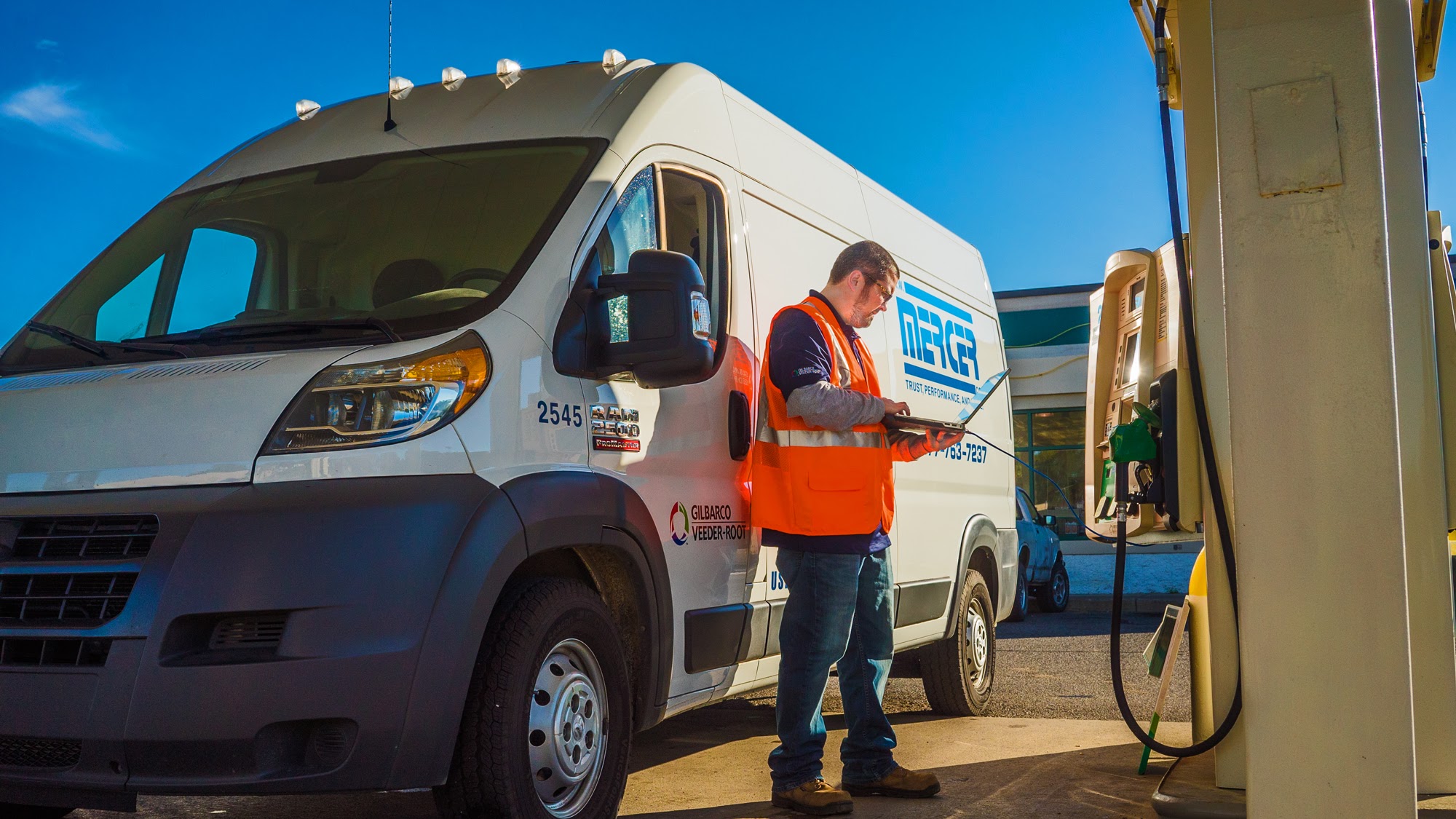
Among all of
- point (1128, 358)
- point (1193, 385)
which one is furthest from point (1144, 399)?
point (1193, 385)

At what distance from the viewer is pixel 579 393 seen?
3637 millimetres

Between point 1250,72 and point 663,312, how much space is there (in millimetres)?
1637

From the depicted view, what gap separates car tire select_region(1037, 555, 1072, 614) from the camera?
49.2 feet

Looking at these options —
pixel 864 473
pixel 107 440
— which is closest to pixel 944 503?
pixel 864 473

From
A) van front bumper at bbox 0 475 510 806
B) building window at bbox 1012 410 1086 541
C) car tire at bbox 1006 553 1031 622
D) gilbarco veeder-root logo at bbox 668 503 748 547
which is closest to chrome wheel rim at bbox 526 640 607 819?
van front bumper at bbox 0 475 510 806

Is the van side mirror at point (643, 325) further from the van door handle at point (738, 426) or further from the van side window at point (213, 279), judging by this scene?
the van side window at point (213, 279)

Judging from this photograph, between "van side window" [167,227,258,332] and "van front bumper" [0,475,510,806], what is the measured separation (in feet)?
3.11

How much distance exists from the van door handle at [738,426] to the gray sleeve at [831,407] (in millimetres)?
267

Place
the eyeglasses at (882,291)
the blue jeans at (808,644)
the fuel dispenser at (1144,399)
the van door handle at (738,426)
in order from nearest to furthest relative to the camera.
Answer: the fuel dispenser at (1144,399) → the blue jeans at (808,644) → the van door handle at (738,426) → the eyeglasses at (882,291)

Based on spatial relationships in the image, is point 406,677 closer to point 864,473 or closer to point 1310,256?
point 864,473

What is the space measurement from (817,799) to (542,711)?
3.91ft

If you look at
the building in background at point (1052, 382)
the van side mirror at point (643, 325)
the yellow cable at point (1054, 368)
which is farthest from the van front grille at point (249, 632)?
the yellow cable at point (1054, 368)

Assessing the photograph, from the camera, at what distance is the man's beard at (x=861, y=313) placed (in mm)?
4535

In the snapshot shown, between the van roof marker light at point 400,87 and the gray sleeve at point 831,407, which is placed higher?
the van roof marker light at point 400,87
